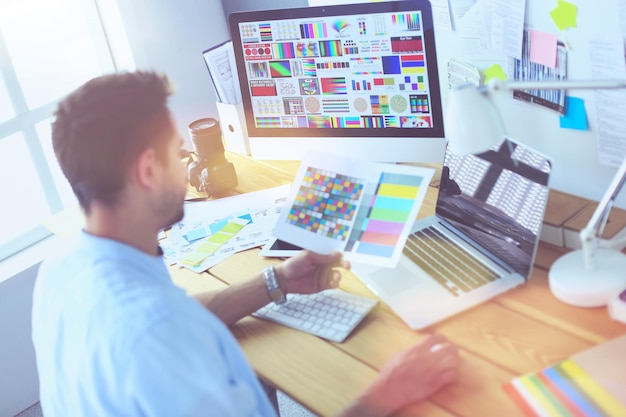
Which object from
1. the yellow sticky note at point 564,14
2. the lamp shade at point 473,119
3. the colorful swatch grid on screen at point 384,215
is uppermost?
the yellow sticky note at point 564,14

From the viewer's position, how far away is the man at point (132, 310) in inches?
40.1

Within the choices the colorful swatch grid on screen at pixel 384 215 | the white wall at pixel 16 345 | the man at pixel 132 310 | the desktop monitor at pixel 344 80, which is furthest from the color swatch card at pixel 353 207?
the white wall at pixel 16 345

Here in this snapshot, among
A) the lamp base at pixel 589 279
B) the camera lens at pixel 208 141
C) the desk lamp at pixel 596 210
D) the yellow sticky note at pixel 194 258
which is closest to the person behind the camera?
the desk lamp at pixel 596 210

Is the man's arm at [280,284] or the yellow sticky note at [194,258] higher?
the man's arm at [280,284]

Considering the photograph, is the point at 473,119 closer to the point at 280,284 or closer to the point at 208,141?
the point at 280,284

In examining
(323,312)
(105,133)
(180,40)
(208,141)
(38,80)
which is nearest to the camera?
(105,133)

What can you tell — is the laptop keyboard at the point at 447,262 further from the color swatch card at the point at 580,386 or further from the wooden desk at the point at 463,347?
the color swatch card at the point at 580,386

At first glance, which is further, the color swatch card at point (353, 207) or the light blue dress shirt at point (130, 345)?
the color swatch card at point (353, 207)

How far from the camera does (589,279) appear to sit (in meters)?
1.35

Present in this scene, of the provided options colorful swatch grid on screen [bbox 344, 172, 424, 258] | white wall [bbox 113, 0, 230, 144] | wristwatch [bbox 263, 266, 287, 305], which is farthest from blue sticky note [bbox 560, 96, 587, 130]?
white wall [bbox 113, 0, 230, 144]

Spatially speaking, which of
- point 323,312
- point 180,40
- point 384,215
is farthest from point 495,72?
point 180,40

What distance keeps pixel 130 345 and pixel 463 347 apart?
61 centimetres

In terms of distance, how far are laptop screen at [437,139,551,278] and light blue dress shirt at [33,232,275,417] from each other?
2.03 feet

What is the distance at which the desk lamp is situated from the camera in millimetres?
1224
